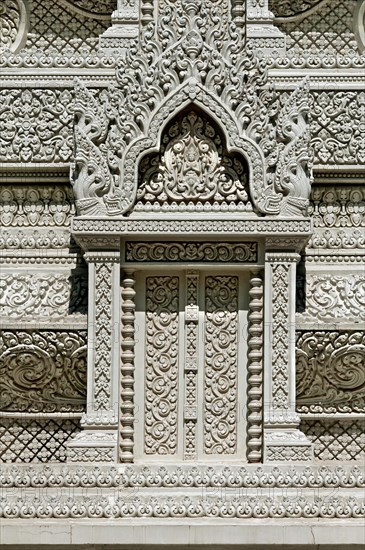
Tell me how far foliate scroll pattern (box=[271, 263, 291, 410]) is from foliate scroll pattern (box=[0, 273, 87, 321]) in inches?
55.4

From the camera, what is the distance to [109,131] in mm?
8070

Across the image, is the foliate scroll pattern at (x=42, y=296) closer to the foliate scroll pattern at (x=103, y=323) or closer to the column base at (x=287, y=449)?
the foliate scroll pattern at (x=103, y=323)

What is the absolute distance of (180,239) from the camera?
26.1ft

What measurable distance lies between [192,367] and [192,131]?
1.67 meters

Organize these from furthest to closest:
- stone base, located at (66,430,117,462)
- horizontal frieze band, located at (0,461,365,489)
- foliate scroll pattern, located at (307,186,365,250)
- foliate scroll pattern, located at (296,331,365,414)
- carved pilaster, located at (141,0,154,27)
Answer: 1. carved pilaster, located at (141,0,154,27)
2. foliate scroll pattern, located at (307,186,365,250)
3. foliate scroll pattern, located at (296,331,365,414)
4. stone base, located at (66,430,117,462)
5. horizontal frieze band, located at (0,461,365,489)

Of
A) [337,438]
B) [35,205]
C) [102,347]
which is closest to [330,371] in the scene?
[337,438]

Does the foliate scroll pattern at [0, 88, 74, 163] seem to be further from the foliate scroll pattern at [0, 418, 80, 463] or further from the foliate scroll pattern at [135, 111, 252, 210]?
the foliate scroll pattern at [0, 418, 80, 463]

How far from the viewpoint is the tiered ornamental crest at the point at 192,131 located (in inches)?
314

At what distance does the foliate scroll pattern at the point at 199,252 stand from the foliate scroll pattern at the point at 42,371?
2.66ft

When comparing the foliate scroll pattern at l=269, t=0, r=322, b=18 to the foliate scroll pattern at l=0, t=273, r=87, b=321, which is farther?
the foliate scroll pattern at l=269, t=0, r=322, b=18

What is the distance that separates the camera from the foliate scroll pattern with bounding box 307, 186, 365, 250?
8453 millimetres

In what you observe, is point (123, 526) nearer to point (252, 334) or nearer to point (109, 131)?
point (252, 334)

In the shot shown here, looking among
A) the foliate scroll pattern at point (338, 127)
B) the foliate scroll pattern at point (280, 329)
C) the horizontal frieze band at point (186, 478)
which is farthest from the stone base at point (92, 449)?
the foliate scroll pattern at point (338, 127)

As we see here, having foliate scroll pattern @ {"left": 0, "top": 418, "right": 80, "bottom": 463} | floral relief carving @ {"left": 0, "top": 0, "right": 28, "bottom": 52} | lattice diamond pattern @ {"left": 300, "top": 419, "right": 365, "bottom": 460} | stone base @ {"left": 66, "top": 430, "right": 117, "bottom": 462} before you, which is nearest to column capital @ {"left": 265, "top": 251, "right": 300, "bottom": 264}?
lattice diamond pattern @ {"left": 300, "top": 419, "right": 365, "bottom": 460}
